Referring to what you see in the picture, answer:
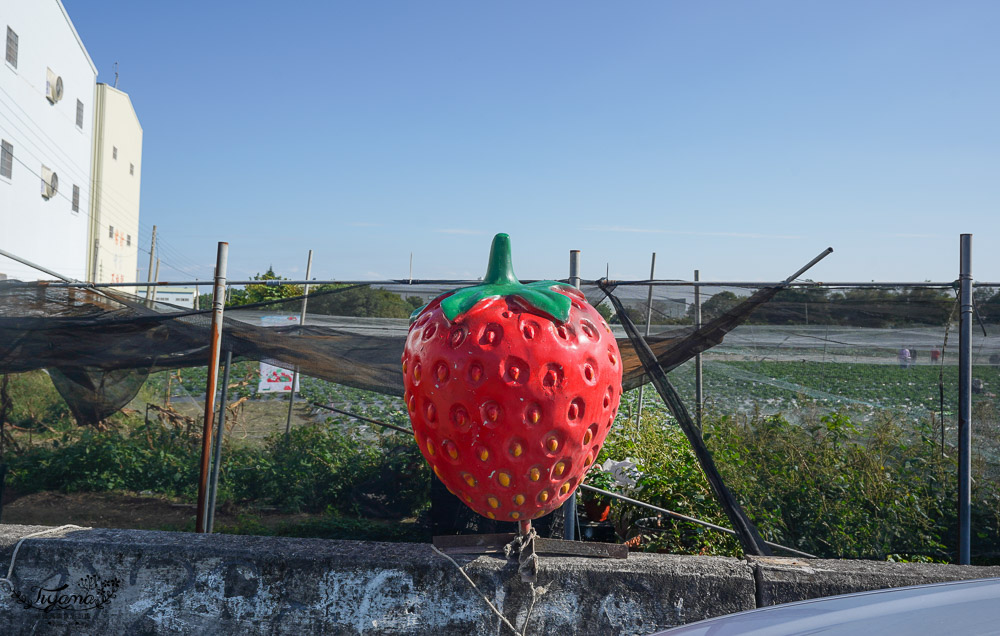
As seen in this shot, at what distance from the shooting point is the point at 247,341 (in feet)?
13.4

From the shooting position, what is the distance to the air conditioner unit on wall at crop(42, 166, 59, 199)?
66.9 feet

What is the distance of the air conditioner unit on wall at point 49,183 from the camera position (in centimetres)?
2039

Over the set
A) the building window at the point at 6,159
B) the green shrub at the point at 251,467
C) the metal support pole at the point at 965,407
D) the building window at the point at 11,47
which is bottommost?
the green shrub at the point at 251,467

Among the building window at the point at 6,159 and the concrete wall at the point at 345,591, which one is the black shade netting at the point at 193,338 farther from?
the building window at the point at 6,159

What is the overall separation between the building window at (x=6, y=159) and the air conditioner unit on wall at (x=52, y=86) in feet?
10.7

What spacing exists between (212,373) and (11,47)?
19.5 metres

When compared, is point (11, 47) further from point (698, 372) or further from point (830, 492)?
point (830, 492)

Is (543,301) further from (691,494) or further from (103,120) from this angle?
(103,120)

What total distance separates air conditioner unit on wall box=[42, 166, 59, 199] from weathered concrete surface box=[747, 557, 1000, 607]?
78.8 feet

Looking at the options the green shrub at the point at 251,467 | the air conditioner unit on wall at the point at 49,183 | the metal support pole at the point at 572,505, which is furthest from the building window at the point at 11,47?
the metal support pole at the point at 572,505

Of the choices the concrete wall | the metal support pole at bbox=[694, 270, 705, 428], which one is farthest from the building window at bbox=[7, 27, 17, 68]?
the metal support pole at bbox=[694, 270, 705, 428]

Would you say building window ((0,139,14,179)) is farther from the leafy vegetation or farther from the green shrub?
the leafy vegetation

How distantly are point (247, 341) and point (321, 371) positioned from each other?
0.49 metres

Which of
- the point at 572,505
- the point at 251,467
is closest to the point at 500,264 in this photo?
the point at 572,505
